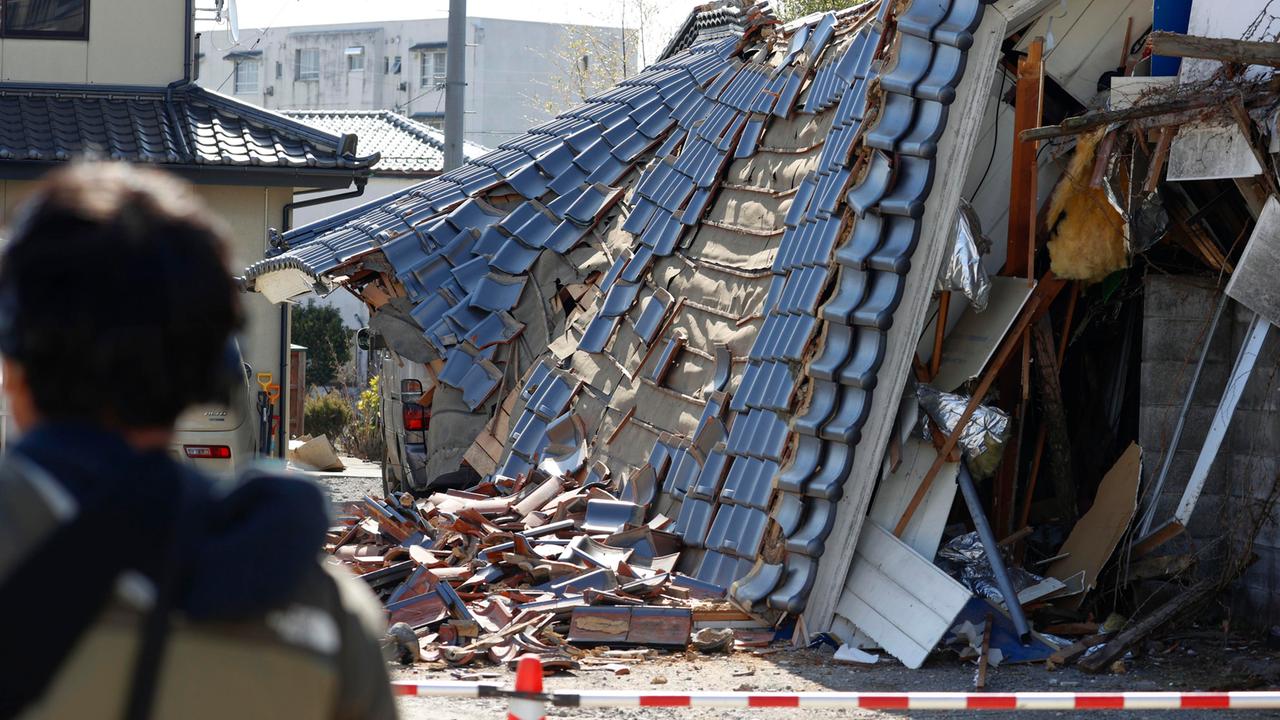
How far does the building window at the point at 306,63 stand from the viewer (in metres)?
59.8

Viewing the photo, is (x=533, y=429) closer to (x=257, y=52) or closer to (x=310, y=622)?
(x=310, y=622)

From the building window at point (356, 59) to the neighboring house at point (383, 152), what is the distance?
61.0 feet

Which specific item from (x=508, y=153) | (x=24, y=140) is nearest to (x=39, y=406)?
(x=508, y=153)

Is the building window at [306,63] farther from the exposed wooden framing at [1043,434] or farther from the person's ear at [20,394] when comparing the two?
the person's ear at [20,394]

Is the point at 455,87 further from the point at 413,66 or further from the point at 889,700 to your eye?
the point at 413,66

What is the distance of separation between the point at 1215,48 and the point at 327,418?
21147mm

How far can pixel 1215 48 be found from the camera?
22.7ft

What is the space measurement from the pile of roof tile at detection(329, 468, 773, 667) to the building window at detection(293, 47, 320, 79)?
51.6 meters

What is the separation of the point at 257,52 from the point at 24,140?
4396cm

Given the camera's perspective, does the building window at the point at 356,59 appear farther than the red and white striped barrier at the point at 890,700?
Yes

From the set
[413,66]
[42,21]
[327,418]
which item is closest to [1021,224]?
[42,21]

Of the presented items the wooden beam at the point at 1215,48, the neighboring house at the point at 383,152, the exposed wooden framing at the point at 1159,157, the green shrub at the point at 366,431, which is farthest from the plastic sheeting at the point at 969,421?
the neighboring house at the point at 383,152

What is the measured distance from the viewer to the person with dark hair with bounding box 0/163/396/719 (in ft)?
5.50

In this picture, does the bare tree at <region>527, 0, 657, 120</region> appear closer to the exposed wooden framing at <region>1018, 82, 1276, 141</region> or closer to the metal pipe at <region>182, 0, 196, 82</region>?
the metal pipe at <region>182, 0, 196, 82</region>
